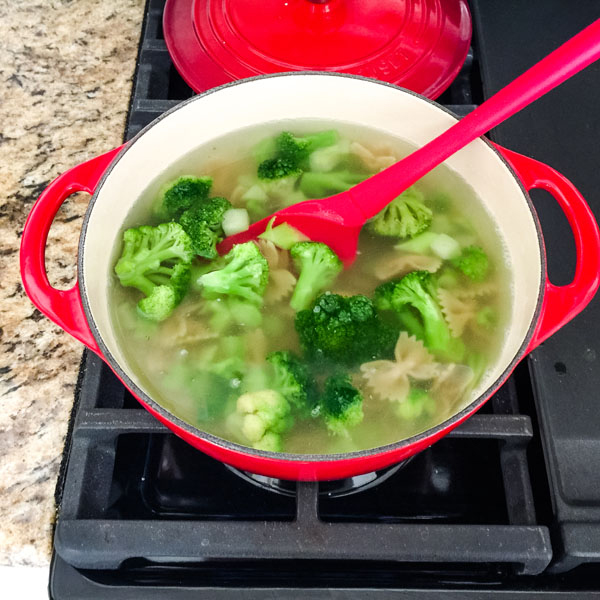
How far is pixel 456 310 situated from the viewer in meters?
1.04

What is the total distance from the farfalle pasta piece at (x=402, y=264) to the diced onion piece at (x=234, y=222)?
0.79ft

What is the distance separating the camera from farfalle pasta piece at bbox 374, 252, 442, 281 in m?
1.08

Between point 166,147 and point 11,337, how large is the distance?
0.43 m

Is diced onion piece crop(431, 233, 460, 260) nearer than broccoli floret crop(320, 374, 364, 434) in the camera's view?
No

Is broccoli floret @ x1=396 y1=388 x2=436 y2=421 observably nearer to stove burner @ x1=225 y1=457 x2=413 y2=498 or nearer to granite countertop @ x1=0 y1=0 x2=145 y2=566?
stove burner @ x1=225 y1=457 x2=413 y2=498

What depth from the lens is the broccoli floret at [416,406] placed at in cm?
93

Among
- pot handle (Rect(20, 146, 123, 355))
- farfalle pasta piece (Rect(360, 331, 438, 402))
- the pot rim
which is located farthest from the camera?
farfalle pasta piece (Rect(360, 331, 438, 402))

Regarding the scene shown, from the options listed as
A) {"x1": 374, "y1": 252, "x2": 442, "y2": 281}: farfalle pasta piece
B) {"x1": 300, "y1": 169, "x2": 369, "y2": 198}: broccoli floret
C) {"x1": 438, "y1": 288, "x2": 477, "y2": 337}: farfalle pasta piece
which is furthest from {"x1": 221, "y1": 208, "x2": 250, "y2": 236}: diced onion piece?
{"x1": 438, "y1": 288, "x2": 477, "y2": 337}: farfalle pasta piece

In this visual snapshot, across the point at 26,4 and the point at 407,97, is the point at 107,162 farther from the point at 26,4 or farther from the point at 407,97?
the point at 26,4

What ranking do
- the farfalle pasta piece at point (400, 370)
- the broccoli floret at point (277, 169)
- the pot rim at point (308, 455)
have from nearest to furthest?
the pot rim at point (308, 455) < the farfalle pasta piece at point (400, 370) < the broccoli floret at point (277, 169)

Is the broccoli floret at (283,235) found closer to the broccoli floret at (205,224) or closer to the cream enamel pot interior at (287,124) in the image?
the broccoli floret at (205,224)

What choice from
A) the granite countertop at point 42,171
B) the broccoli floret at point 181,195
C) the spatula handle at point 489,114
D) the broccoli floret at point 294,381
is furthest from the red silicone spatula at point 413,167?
the granite countertop at point 42,171

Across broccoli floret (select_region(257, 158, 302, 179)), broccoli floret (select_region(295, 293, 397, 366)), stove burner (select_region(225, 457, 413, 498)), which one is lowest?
stove burner (select_region(225, 457, 413, 498))

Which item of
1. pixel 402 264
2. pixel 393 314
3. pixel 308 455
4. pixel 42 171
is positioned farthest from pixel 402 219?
pixel 42 171
